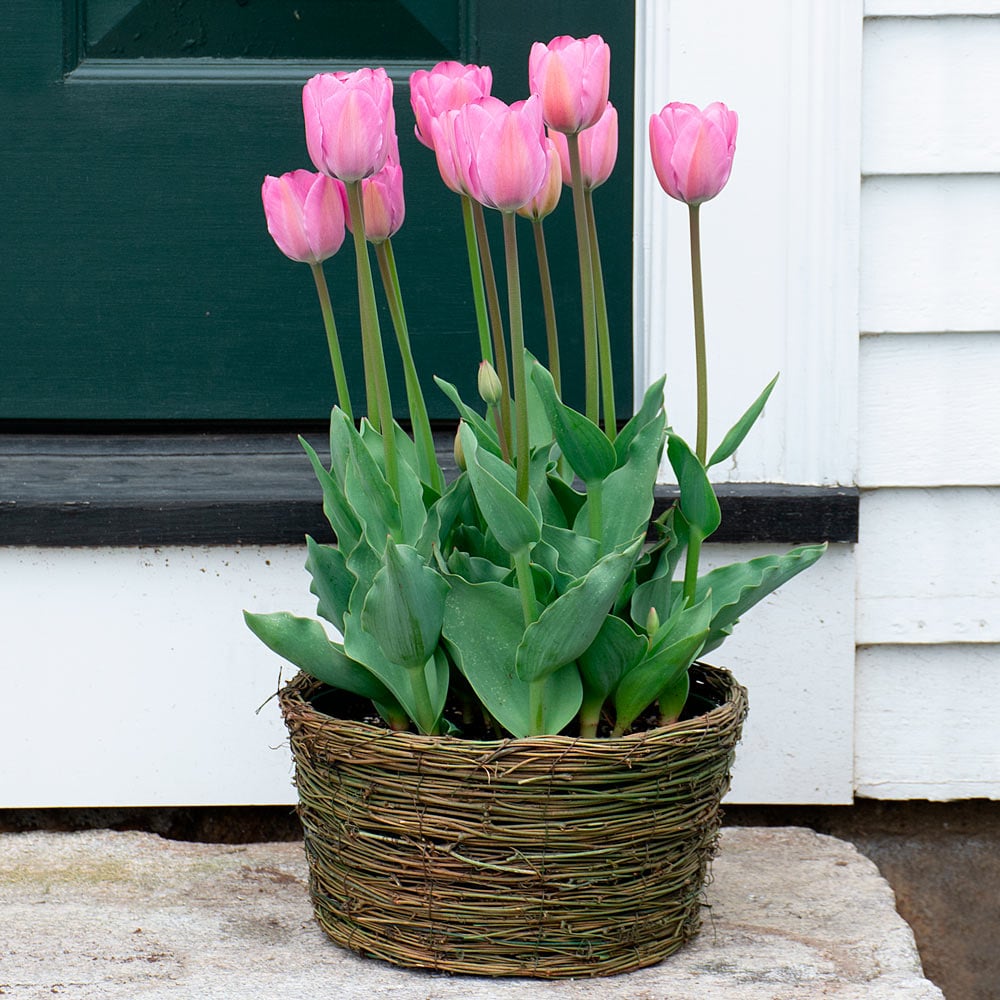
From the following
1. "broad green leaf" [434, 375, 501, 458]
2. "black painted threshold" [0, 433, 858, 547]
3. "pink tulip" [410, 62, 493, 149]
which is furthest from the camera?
"black painted threshold" [0, 433, 858, 547]

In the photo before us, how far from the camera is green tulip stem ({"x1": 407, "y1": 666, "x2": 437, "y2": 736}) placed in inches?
36.9

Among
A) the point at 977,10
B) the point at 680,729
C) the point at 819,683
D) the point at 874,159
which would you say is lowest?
the point at 819,683

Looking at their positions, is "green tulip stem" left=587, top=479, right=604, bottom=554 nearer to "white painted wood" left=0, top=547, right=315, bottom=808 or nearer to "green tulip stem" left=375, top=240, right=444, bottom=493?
"green tulip stem" left=375, top=240, right=444, bottom=493

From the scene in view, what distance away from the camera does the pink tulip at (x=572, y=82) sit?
841 millimetres

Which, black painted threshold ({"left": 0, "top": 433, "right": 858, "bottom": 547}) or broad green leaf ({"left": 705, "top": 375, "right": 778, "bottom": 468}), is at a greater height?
broad green leaf ({"left": 705, "top": 375, "right": 778, "bottom": 468})

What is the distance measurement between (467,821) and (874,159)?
2.60 ft

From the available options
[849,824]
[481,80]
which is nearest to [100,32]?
[481,80]

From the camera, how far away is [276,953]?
1051 mm

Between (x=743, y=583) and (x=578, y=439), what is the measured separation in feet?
0.67

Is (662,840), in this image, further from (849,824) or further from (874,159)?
(874,159)

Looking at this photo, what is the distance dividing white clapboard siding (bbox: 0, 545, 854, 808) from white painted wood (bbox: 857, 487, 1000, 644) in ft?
0.13

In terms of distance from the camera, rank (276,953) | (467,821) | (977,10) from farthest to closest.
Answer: (977,10), (276,953), (467,821)

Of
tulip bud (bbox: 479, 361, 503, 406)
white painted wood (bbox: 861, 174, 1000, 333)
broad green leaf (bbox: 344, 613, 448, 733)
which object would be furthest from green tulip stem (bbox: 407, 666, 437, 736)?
white painted wood (bbox: 861, 174, 1000, 333)

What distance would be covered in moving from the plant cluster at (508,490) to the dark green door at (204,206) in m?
0.39
